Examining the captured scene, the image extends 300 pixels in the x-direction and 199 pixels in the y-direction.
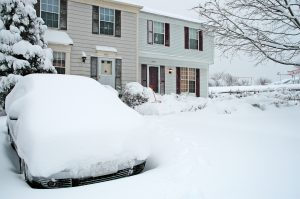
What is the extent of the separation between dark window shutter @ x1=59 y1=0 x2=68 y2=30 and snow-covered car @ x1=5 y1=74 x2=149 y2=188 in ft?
37.1

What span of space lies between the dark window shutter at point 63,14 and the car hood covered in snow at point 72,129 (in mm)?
11099

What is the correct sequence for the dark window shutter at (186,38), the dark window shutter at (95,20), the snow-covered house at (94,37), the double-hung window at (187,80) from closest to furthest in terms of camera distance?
1. the snow-covered house at (94,37)
2. the dark window shutter at (95,20)
3. the dark window shutter at (186,38)
4. the double-hung window at (187,80)

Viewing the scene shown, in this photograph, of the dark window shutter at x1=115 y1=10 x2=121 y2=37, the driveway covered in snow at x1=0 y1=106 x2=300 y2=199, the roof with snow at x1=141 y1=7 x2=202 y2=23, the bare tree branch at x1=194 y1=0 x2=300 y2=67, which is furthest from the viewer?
the roof with snow at x1=141 y1=7 x2=202 y2=23

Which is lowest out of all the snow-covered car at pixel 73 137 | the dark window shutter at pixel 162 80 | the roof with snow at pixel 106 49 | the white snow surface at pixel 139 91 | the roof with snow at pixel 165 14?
the snow-covered car at pixel 73 137

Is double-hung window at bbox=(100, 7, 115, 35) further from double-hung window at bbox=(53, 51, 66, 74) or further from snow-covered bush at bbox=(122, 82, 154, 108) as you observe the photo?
snow-covered bush at bbox=(122, 82, 154, 108)

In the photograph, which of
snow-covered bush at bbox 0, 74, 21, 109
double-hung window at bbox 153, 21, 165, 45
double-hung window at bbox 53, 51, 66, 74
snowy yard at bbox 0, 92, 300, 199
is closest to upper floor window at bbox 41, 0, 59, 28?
double-hung window at bbox 53, 51, 66, 74

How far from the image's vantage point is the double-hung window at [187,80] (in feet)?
71.3

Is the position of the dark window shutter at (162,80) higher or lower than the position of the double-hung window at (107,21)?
lower

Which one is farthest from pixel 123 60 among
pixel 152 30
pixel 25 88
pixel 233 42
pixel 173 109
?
pixel 25 88

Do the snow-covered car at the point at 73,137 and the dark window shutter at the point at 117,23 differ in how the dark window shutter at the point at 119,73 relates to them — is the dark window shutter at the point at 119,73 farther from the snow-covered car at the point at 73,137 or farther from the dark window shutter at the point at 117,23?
the snow-covered car at the point at 73,137

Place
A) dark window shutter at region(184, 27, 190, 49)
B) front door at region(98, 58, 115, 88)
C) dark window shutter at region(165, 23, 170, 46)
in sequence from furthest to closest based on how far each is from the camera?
dark window shutter at region(184, 27, 190, 49)
dark window shutter at region(165, 23, 170, 46)
front door at region(98, 58, 115, 88)

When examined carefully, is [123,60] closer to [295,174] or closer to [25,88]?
[25,88]

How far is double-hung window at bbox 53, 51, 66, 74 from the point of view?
14727 millimetres

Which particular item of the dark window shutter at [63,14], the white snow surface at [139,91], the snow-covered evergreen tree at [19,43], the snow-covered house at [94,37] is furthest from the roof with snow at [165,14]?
the snow-covered evergreen tree at [19,43]
